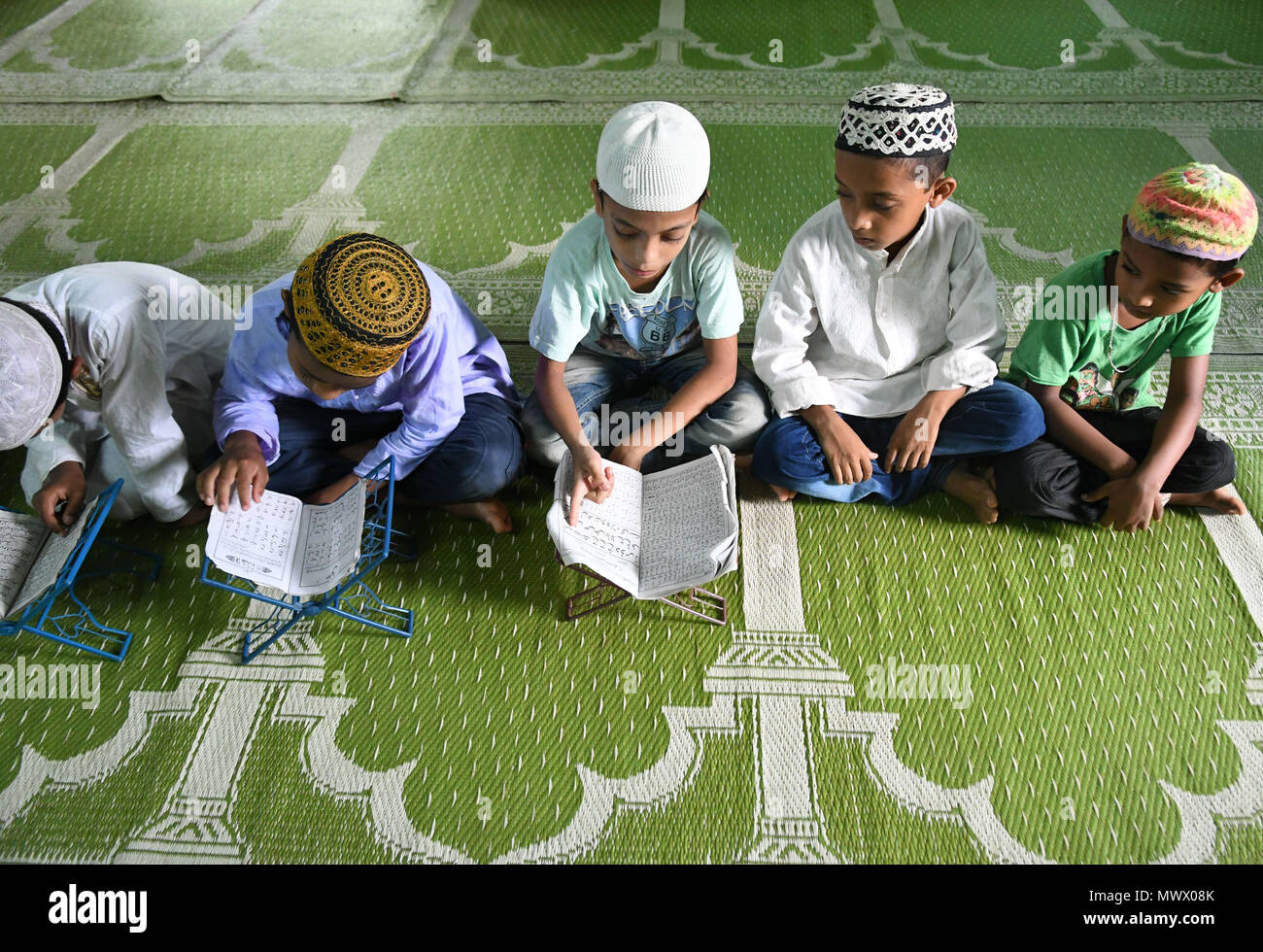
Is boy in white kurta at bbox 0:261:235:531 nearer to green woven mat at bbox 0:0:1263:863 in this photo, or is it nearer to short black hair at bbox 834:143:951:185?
green woven mat at bbox 0:0:1263:863

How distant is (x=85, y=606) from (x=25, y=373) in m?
0.32

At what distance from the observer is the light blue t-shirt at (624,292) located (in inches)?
42.2

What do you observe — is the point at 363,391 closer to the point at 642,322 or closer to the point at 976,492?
the point at 642,322

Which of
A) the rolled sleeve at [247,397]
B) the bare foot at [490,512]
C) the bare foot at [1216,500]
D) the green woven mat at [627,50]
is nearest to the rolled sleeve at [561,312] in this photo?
the bare foot at [490,512]

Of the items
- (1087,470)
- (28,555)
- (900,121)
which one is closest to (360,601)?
(28,555)

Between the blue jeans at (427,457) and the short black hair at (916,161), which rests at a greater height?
the short black hair at (916,161)

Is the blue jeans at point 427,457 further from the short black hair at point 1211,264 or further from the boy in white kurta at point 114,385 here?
the short black hair at point 1211,264

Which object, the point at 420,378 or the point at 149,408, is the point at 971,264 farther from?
the point at 149,408

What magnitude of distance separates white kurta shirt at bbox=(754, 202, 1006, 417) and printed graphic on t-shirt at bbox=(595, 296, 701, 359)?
0.36ft

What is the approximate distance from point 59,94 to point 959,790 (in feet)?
8.57

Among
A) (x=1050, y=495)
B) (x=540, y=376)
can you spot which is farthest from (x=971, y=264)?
(x=540, y=376)

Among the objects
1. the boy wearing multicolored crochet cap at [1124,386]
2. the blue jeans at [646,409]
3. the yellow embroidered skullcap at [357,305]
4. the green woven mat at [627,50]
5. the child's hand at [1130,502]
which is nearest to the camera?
the yellow embroidered skullcap at [357,305]

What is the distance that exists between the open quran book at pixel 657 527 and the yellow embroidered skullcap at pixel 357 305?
27cm

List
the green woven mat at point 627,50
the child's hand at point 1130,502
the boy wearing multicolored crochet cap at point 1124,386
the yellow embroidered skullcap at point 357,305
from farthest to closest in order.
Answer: the green woven mat at point 627,50 → the child's hand at point 1130,502 → the boy wearing multicolored crochet cap at point 1124,386 → the yellow embroidered skullcap at point 357,305
